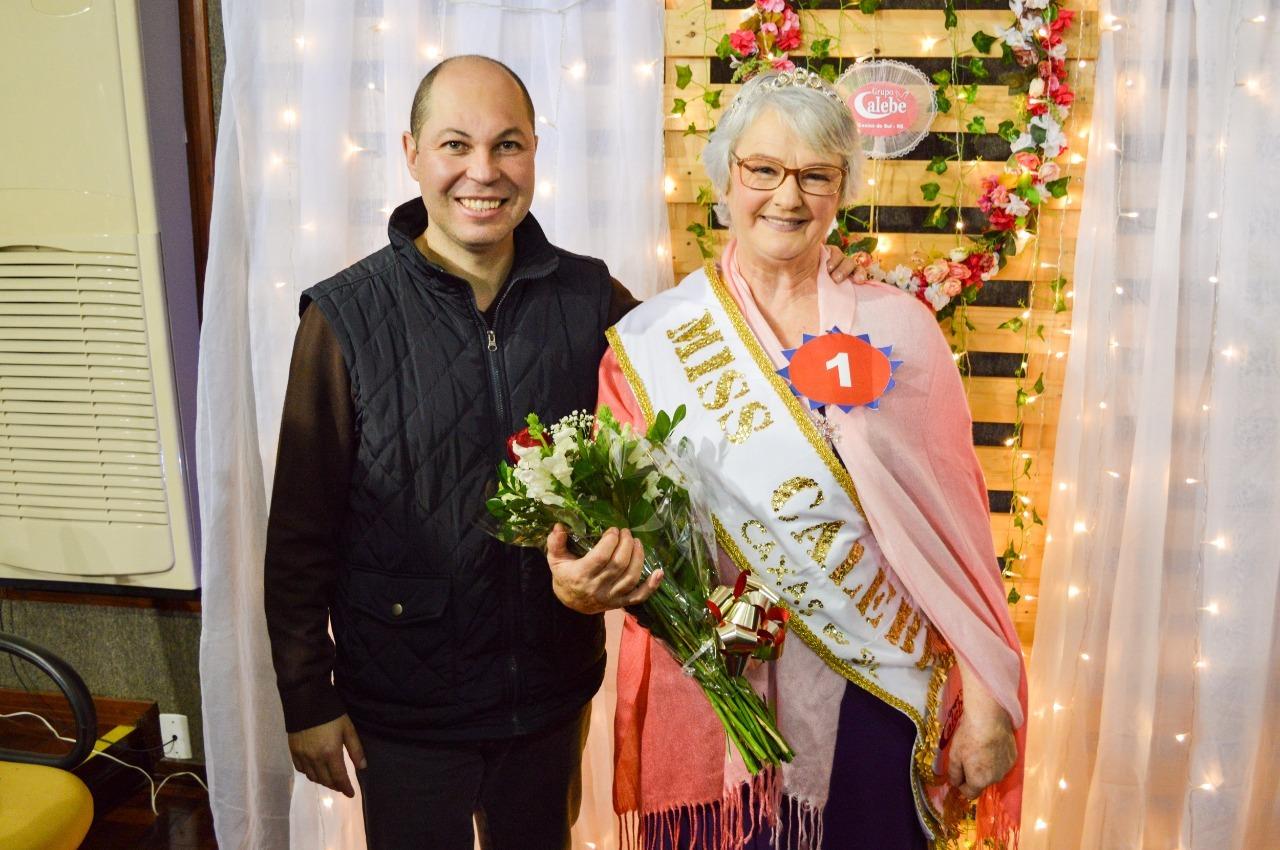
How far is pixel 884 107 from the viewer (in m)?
2.26

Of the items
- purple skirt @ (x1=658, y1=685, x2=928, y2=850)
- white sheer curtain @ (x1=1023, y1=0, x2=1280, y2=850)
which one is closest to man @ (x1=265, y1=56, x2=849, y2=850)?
purple skirt @ (x1=658, y1=685, x2=928, y2=850)

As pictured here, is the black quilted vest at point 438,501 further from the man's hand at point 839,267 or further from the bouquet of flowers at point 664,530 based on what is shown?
the man's hand at point 839,267

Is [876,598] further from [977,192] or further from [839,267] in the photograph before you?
[977,192]

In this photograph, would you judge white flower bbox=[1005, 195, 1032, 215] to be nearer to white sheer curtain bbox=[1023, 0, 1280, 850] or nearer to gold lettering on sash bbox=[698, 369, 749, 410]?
white sheer curtain bbox=[1023, 0, 1280, 850]

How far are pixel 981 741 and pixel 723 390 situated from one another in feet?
2.32

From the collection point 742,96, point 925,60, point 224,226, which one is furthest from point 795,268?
point 224,226

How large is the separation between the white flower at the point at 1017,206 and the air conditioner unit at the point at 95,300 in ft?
6.86

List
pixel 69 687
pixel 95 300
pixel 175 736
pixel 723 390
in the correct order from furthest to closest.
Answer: pixel 175 736 < pixel 95 300 < pixel 69 687 < pixel 723 390

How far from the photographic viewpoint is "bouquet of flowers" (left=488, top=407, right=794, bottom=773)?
1363 millimetres

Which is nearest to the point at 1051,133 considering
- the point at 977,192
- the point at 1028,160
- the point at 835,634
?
the point at 1028,160

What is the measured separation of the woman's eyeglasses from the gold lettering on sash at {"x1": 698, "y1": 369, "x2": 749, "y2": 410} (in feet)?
1.03

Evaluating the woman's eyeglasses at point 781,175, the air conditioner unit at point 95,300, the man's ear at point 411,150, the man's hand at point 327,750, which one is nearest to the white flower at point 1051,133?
the woman's eyeglasses at point 781,175

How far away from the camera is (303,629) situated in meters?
1.64

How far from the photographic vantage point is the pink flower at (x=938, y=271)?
90.7 inches
